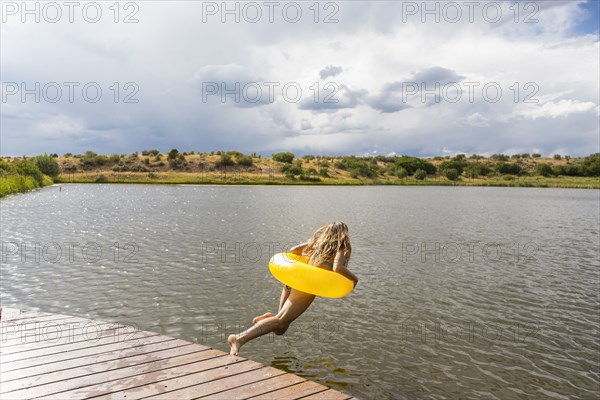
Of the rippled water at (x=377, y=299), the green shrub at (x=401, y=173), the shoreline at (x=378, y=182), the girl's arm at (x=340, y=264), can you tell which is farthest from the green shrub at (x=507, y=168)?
the girl's arm at (x=340, y=264)

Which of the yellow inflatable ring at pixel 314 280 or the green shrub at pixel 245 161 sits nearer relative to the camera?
the yellow inflatable ring at pixel 314 280

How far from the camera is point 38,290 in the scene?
42.1 feet

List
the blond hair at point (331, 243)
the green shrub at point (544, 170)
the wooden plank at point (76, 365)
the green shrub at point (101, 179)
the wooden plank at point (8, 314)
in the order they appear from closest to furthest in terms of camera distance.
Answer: the wooden plank at point (76, 365)
the blond hair at point (331, 243)
the wooden plank at point (8, 314)
the green shrub at point (101, 179)
the green shrub at point (544, 170)

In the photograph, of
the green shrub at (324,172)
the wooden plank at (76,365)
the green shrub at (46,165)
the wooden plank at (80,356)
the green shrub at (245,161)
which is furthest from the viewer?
the green shrub at (245,161)

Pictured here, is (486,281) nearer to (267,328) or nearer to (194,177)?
(267,328)

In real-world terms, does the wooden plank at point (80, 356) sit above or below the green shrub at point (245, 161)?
below

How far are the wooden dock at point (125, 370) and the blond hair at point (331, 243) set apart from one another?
6.88 feet

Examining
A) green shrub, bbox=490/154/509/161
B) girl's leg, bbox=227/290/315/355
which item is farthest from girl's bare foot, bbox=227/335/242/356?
green shrub, bbox=490/154/509/161

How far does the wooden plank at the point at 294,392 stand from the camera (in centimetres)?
568

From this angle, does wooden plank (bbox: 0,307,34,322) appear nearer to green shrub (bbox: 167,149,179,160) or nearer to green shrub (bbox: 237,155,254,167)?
green shrub (bbox: 237,155,254,167)

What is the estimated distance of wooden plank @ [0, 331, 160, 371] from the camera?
20.9 feet

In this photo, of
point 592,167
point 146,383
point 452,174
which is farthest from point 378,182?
point 146,383

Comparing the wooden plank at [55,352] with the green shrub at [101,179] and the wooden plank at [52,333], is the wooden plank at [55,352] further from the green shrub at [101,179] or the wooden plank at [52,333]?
the green shrub at [101,179]

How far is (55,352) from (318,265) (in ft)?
14.7
